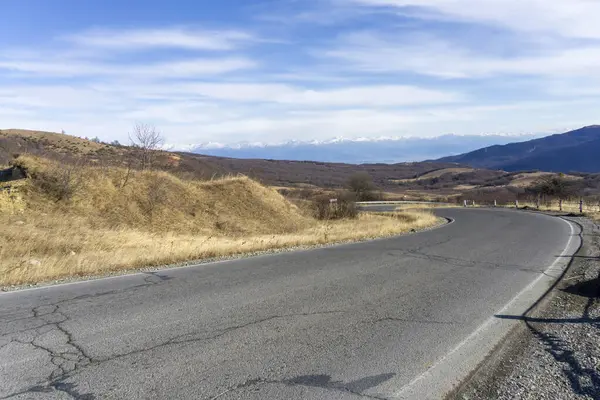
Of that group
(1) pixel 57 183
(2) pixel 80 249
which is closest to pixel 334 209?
(1) pixel 57 183

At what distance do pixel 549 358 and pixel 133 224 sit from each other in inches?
663

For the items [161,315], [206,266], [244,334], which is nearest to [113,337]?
[161,315]

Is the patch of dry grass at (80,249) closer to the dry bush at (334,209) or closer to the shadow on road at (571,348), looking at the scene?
the shadow on road at (571,348)

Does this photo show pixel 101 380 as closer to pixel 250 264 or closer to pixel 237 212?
pixel 250 264

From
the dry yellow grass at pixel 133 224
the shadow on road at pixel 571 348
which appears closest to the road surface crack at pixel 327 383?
the shadow on road at pixel 571 348

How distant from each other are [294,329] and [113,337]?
2.13m

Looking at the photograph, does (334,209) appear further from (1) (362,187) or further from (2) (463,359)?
(1) (362,187)

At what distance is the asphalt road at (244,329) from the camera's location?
14.3 feet

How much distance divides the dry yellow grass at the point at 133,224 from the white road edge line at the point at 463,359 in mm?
7506

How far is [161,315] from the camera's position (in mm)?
6535

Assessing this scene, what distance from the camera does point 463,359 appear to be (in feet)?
17.6

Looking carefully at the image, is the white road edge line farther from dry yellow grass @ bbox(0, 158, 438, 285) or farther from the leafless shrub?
the leafless shrub

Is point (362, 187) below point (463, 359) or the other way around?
below

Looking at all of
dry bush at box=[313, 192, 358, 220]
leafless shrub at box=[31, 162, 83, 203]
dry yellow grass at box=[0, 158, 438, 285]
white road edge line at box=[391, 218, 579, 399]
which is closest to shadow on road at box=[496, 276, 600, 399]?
white road edge line at box=[391, 218, 579, 399]
